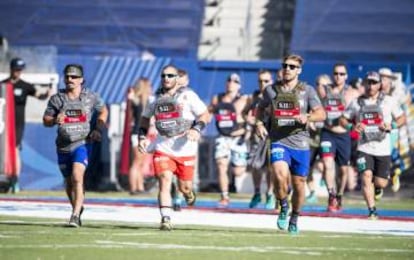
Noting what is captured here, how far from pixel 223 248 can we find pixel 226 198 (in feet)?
32.7

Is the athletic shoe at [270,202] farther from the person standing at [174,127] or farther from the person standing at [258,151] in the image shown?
the person standing at [174,127]

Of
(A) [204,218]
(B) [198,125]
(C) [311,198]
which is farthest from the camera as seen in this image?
(C) [311,198]

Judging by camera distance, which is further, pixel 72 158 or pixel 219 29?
pixel 219 29

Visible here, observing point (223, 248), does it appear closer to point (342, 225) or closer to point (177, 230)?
point (177, 230)

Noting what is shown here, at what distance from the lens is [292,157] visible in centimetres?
1581

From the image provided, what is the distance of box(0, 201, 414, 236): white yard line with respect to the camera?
1708 cm

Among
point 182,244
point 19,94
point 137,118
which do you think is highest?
point 19,94

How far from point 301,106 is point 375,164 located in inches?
169

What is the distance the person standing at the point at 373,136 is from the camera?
19.7 m

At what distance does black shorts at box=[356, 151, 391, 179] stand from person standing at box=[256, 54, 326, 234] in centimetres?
387

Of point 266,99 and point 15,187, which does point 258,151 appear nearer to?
point 266,99

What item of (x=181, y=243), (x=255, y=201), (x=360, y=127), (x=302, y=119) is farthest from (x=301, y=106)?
(x=255, y=201)

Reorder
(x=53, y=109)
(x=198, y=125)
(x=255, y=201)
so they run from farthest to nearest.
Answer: (x=255, y=201) < (x=198, y=125) < (x=53, y=109)

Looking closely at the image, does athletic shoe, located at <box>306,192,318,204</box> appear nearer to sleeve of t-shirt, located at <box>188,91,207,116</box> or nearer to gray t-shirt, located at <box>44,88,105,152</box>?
sleeve of t-shirt, located at <box>188,91,207,116</box>
